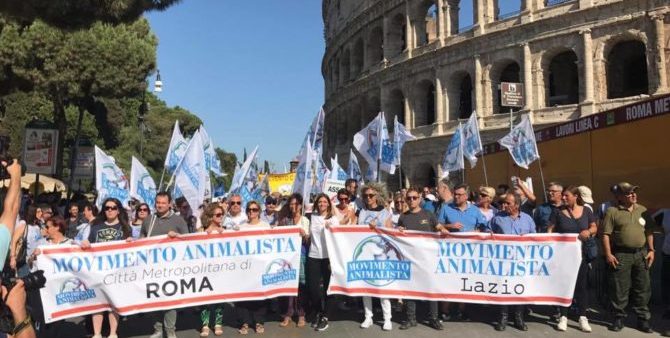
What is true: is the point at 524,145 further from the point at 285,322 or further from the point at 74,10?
the point at 74,10

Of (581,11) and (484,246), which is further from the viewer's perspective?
(581,11)

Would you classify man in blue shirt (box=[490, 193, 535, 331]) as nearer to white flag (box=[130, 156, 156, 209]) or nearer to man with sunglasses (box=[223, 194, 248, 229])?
man with sunglasses (box=[223, 194, 248, 229])

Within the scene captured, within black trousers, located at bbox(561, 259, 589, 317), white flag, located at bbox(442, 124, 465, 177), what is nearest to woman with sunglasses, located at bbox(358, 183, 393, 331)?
black trousers, located at bbox(561, 259, 589, 317)

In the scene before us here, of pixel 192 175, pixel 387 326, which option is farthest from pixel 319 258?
pixel 192 175

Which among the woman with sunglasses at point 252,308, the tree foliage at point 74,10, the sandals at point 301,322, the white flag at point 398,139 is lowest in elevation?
the sandals at point 301,322

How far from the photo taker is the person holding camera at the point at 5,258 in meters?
3.14

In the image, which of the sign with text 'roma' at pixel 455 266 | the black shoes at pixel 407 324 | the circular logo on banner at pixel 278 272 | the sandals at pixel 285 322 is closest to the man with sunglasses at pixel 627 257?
the sign with text 'roma' at pixel 455 266

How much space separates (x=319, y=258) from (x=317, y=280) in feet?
0.95

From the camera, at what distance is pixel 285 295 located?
7168 millimetres

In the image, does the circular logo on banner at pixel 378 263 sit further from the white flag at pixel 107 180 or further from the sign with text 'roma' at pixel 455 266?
the white flag at pixel 107 180

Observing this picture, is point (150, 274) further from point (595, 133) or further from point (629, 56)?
point (629, 56)

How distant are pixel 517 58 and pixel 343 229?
81.8 feet

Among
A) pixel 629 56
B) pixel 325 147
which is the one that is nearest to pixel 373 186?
pixel 629 56

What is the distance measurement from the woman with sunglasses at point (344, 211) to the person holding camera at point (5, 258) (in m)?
4.29
